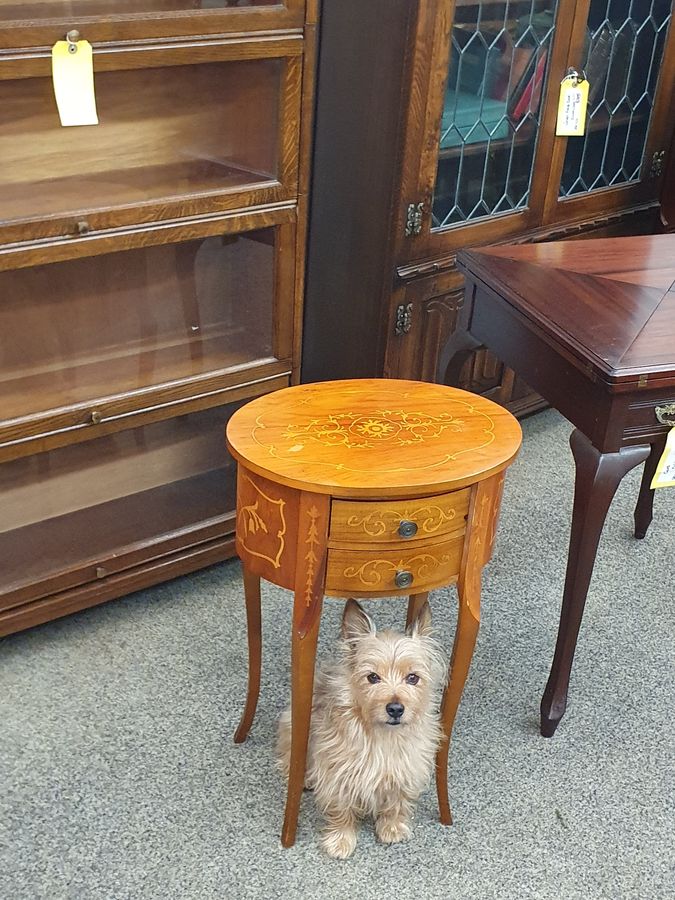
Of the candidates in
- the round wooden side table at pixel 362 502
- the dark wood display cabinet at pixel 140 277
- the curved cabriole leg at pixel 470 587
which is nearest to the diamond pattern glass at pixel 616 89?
the dark wood display cabinet at pixel 140 277

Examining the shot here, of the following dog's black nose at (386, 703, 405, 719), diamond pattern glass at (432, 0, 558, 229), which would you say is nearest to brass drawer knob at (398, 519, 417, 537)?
dog's black nose at (386, 703, 405, 719)

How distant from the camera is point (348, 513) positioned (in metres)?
1.58

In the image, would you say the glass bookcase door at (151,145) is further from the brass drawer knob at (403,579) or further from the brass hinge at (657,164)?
the brass hinge at (657,164)

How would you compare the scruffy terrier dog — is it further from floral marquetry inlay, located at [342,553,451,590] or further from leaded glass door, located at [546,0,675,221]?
leaded glass door, located at [546,0,675,221]

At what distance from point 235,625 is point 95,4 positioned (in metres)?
1.36

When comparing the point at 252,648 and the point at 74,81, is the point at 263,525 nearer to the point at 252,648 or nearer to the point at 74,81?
the point at 252,648

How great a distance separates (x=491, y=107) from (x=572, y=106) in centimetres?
28

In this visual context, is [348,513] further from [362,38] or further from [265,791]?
[362,38]

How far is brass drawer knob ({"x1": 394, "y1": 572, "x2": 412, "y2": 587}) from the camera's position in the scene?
5.38 feet

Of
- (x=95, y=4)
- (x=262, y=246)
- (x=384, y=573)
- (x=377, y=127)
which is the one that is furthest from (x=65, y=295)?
(x=384, y=573)

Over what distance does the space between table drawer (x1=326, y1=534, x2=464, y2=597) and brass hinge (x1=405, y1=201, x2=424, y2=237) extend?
1099mm

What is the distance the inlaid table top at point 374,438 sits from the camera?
1.58 meters

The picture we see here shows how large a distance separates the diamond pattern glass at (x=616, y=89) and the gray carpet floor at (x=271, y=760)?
4.01 ft

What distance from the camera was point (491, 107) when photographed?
265 centimetres
